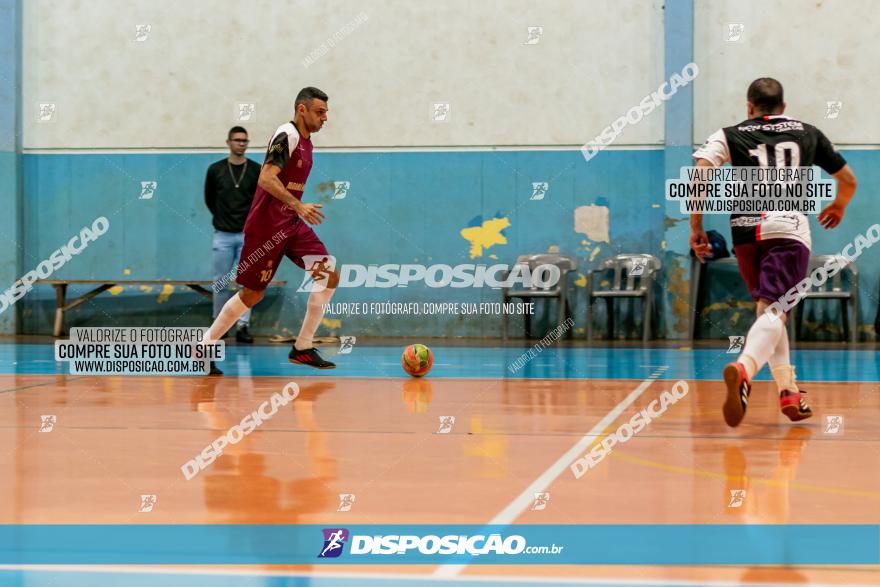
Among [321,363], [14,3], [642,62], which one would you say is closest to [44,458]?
[321,363]

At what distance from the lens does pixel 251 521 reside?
345 centimetres

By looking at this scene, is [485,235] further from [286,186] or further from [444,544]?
[444,544]

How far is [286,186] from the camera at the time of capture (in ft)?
29.0

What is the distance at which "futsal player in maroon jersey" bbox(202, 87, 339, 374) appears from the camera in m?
8.47

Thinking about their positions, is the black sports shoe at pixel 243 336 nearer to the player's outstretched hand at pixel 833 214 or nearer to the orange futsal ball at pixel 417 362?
the orange futsal ball at pixel 417 362

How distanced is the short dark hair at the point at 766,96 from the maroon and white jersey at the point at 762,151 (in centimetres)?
7

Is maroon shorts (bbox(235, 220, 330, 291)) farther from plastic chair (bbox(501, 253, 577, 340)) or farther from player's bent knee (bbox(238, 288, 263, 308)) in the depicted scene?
plastic chair (bbox(501, 253, 577, 340))

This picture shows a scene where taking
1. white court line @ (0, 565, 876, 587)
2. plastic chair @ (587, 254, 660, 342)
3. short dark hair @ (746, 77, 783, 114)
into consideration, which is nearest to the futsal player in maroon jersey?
short dark hair @ (746, 77, 783, 114)

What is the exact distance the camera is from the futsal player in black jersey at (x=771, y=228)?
19.4 ft

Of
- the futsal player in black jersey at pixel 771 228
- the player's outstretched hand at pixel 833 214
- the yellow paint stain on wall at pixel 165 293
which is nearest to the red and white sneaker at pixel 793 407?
the futsal player in black jersey at pixel 771 228

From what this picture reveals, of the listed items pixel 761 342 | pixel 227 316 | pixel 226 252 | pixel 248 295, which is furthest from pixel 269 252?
pixel 226 252

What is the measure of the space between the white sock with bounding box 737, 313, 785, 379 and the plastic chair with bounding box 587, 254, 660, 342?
26.6ft

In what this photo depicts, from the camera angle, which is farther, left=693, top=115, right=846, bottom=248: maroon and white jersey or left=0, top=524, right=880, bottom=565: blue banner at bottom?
left=693, top=115, right=846, bottom=248: maroon and white jersey

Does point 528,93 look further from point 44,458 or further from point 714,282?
point 44,458
